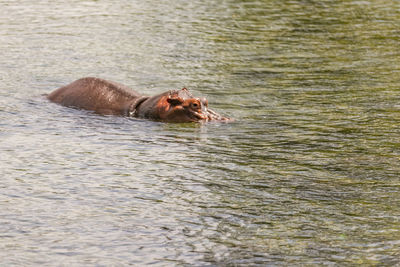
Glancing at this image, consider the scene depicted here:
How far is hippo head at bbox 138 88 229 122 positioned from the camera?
10789 millimetres

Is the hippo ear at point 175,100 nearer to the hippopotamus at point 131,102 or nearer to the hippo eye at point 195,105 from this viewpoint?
the hippopotamus at point 131,102

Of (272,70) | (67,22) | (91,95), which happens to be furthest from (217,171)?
(67,22)

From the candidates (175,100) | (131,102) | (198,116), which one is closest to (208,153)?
(198,116)

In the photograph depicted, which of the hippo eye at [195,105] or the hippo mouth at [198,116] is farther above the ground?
the hippo eye at [195,105]

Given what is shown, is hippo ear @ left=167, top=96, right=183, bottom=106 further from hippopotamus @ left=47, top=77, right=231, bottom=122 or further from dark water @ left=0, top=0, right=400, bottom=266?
dark water @ left=0, top=0, right=400, bottom=266

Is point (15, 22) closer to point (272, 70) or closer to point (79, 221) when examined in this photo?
point (272, 70)

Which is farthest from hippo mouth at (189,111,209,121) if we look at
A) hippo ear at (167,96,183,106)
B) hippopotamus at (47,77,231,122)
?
hippo ear at (167,96,183,106)

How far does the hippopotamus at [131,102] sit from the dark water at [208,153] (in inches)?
9.6

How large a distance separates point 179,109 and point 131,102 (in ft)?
2.44

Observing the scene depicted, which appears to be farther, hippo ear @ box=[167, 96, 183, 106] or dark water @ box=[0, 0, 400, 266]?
hippo ear @ box=[167, 96, 183, 106]

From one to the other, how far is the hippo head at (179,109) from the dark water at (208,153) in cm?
24

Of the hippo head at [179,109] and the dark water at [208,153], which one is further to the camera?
the hippo head at [179,109]

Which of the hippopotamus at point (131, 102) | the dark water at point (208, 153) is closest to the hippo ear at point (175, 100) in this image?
the hippopotamus at point (131, 102)

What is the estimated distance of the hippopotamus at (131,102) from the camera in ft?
35.5
